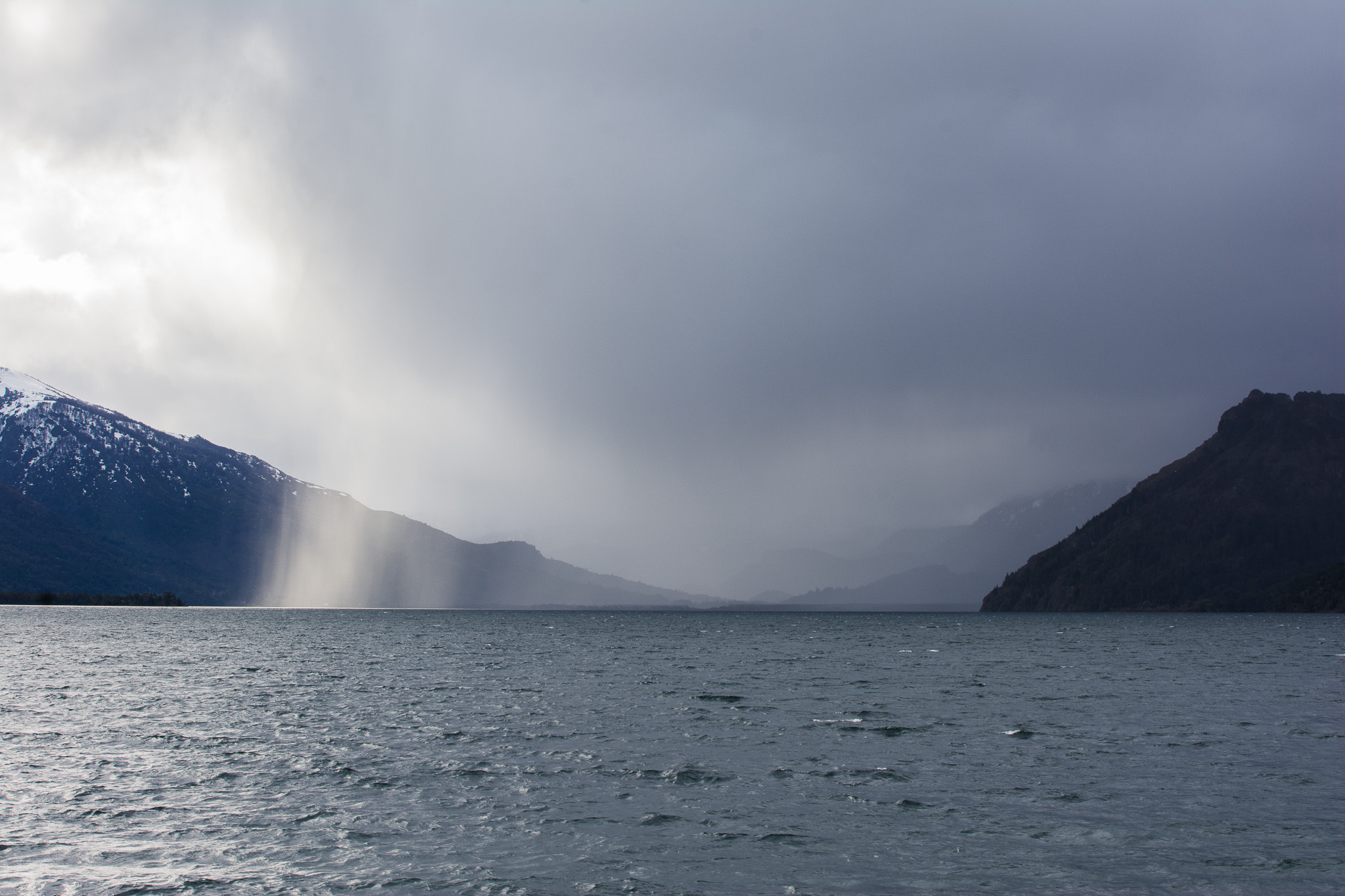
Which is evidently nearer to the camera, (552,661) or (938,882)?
(938,882)

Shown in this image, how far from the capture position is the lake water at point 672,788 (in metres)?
25.6

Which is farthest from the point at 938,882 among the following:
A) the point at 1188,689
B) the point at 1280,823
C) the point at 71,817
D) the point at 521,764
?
the point at 1188,689

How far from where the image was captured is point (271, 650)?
5335 inches

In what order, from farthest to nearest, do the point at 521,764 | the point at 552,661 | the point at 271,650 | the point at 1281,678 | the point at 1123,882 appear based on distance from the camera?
the point at 271,650
the point at 552,661
the point at 1281,678
the point at 521,764
the point at 1123,882

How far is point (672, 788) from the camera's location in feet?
120

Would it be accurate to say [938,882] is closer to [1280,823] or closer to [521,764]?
[1280,823]

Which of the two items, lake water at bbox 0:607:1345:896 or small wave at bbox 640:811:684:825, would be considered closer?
lake water at bbox 0:607:1345:896

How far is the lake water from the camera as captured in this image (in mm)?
25562

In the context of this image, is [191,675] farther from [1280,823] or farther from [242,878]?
[1280,823]

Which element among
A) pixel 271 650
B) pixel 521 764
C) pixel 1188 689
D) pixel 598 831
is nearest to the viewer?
Result: pixel 598 831

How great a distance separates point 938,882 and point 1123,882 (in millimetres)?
5054

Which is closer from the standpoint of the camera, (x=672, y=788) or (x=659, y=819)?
(x=659, y=819)

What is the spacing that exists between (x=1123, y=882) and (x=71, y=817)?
1358 inches

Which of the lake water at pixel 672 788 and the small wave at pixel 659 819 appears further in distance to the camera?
the small wave at pixel 659 819
